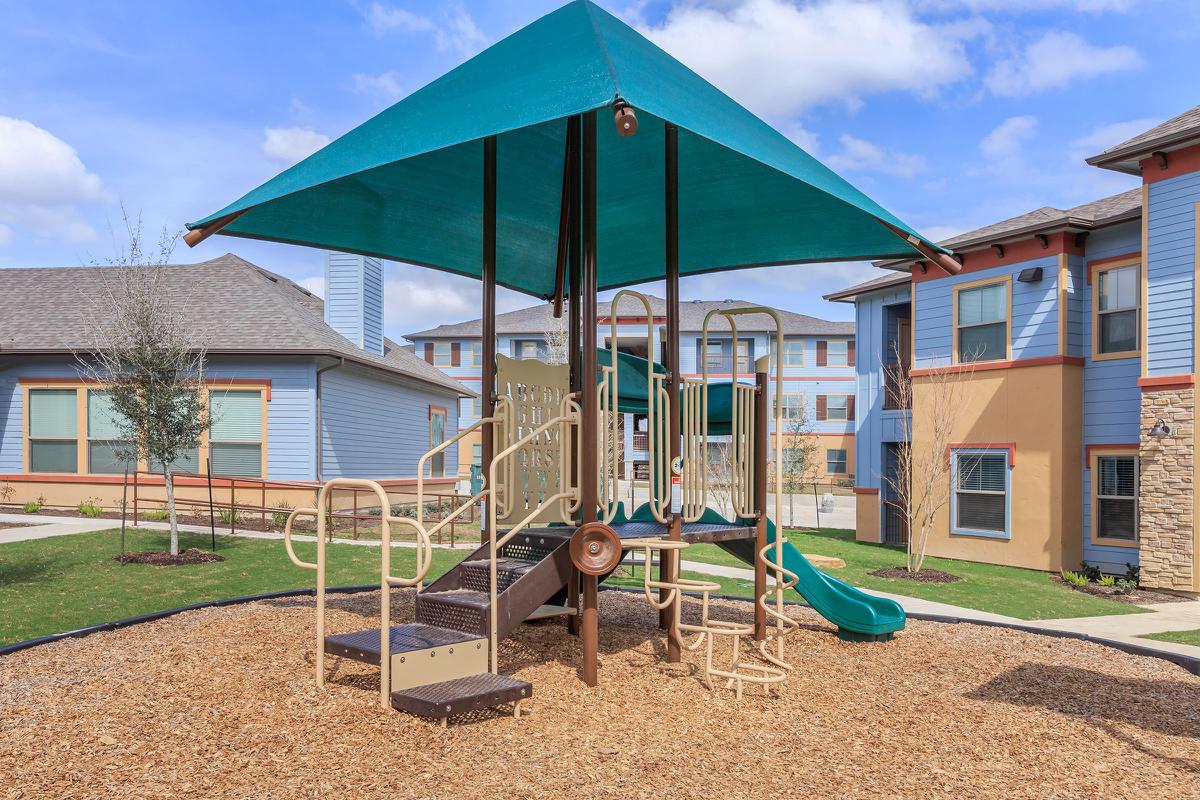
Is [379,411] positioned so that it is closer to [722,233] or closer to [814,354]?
[722,233]

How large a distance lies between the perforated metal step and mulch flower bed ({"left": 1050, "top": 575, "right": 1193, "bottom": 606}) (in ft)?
37.4

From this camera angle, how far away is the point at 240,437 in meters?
19.1

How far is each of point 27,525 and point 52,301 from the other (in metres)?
8.05

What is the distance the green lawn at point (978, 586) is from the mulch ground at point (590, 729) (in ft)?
17.5

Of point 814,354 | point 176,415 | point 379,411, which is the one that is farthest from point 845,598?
point 814,354

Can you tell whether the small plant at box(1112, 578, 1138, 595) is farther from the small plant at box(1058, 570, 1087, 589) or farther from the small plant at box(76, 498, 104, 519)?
the small plant at box(76, 498, 104, 519)

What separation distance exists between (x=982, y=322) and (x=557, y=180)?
12.2m

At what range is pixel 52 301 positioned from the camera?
21844 mm

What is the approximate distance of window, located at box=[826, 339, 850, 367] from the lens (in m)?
46.9

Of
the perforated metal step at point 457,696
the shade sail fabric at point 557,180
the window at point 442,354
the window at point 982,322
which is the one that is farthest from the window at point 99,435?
the window at point 442,354

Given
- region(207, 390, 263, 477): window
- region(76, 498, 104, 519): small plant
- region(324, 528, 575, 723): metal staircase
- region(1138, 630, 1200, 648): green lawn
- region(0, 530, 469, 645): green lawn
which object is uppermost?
region(207, 390, 263, 477): window

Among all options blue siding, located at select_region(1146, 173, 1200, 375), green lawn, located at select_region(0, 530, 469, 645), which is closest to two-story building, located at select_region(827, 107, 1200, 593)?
blue siding, located at select_region(1146, 173, 1200, 375)

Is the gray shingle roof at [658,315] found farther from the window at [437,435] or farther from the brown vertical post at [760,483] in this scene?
the brown vertical post at [760,483]

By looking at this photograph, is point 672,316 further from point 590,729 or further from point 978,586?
point 978,586
